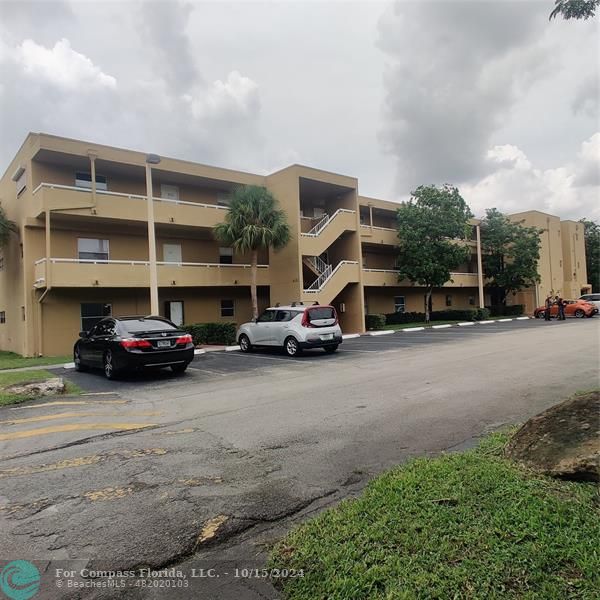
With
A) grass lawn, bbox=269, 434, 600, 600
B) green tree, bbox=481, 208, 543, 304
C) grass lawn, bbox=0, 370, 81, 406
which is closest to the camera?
grass lawn, bbox=269, 434, 600, 600

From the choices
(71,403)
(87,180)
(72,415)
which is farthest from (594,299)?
(72,415)

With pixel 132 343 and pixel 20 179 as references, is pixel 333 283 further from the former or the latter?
pixel 20 179

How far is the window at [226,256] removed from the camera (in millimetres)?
25141

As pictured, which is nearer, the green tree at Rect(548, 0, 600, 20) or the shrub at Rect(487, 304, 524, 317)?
the green tree at Rect(548, 0, 600, 20)

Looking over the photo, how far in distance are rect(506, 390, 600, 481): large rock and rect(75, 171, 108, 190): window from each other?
21.1 metres

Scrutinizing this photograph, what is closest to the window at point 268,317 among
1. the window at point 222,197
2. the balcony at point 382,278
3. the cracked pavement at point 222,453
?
the cracked pavement at point 222,453

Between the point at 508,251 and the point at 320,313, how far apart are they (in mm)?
27778

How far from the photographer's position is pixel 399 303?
1385 inches

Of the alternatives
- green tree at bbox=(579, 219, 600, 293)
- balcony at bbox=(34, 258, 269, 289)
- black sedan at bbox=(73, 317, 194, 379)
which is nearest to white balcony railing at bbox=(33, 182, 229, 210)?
balcony at bbox=(34, 258, 269, 289)

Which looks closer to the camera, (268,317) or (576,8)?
(576,8)

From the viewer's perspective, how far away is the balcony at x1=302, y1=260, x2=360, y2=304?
23.4 meters

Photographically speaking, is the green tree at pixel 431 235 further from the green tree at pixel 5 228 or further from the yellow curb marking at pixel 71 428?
the yellow curb marking at pixel 71 428

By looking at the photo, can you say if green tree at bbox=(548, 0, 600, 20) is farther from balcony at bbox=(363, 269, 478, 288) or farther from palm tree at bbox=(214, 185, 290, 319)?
balcony at bbox=(363, 269, 478, 288)

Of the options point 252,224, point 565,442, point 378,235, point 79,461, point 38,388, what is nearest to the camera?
point 565,442
